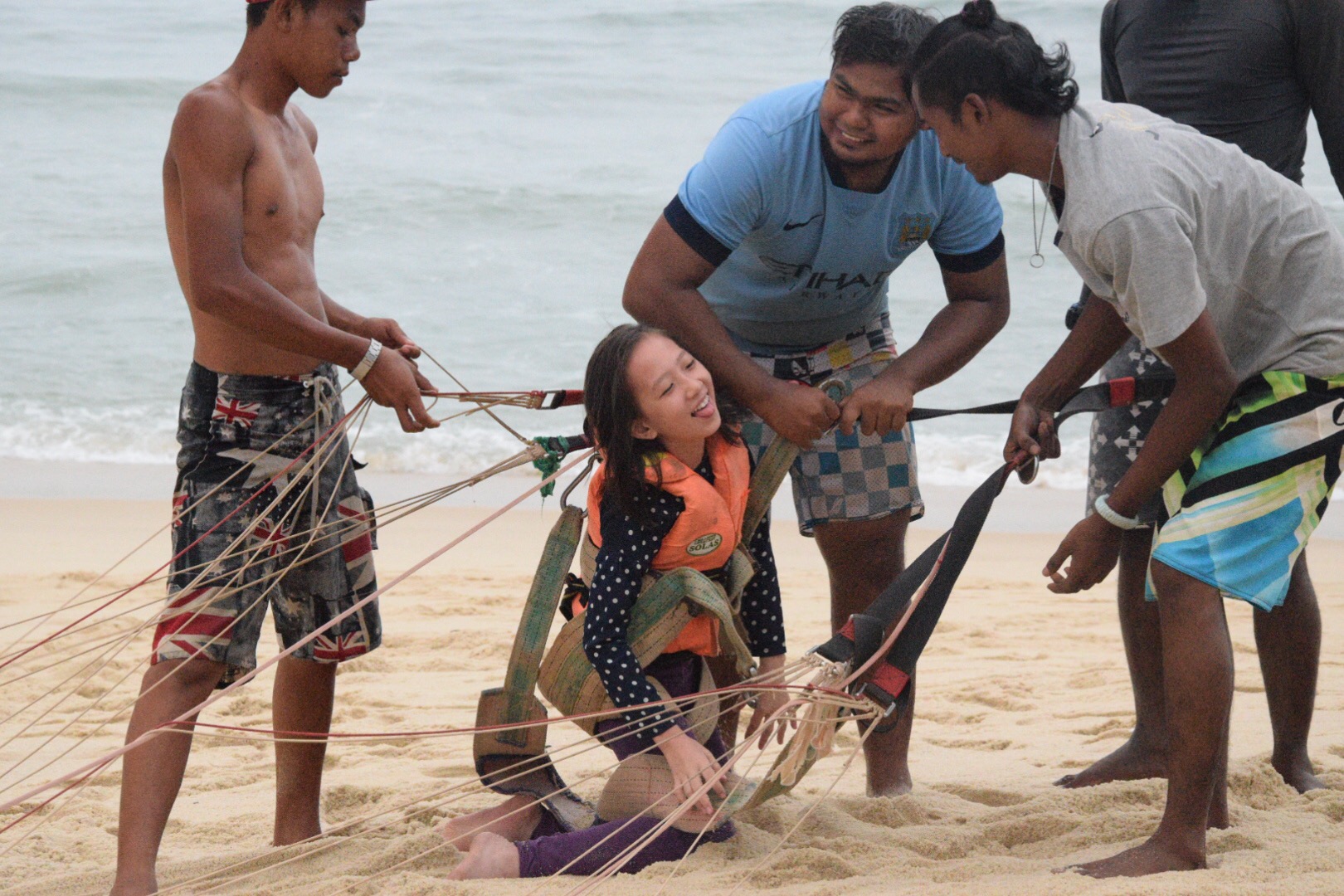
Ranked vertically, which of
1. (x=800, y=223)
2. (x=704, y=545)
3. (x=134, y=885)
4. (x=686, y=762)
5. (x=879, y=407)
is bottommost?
(x=134, y=885)

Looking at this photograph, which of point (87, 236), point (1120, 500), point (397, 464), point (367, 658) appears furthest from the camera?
point (87, 236)

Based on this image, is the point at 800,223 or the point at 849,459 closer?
the point at 800,223

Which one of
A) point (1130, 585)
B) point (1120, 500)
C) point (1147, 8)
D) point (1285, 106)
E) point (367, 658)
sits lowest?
point (367, 658)

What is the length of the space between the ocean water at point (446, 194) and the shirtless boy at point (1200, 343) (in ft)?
15.5

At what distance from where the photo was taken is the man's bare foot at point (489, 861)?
2408 mm

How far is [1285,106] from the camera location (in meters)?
2.71

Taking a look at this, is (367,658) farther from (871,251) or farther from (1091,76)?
(1091,76)

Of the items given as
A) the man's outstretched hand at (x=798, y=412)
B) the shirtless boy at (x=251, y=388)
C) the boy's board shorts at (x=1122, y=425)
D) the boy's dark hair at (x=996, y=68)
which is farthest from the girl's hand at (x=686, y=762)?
the boy's dark hair at (x=996, y=68)

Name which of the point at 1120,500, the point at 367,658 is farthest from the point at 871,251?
the point at 367,658

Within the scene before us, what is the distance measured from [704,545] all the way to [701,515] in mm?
60

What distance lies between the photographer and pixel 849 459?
9.44 ft

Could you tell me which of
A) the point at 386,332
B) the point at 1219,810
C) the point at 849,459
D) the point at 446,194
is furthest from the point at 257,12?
the point at 446,194

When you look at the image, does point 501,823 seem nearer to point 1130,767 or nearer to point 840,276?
point 840,276

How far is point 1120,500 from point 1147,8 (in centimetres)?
114
